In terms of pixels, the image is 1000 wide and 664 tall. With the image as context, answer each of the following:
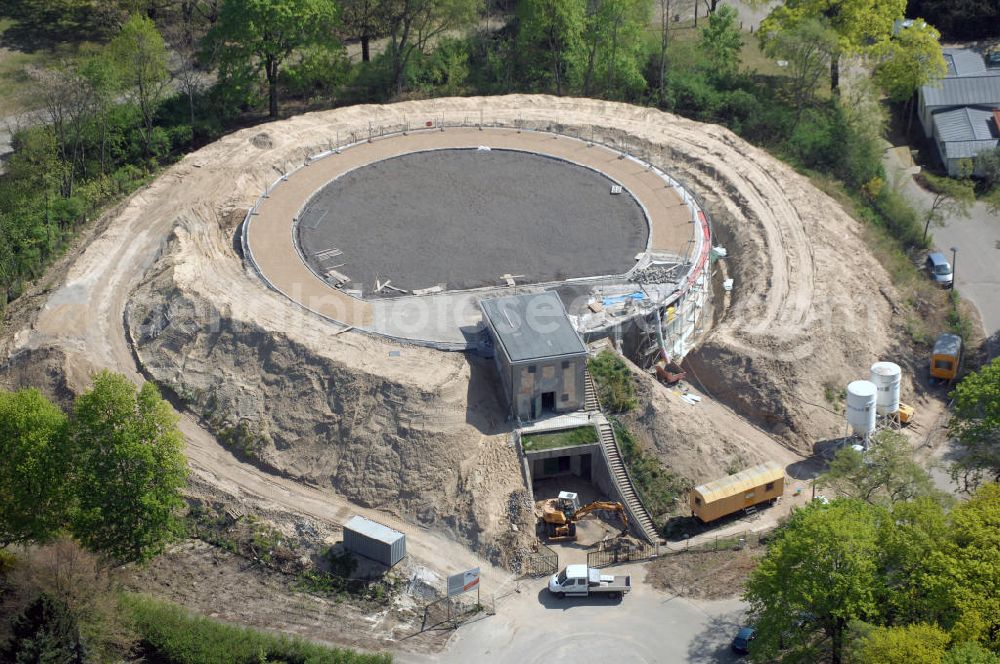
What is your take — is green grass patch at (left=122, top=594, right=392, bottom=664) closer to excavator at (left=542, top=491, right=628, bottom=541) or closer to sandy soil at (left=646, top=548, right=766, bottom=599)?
excavator at (left=542, top=491, right=628, bottom=541)

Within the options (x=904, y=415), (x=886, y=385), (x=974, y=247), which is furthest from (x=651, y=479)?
(x=974, y=247)

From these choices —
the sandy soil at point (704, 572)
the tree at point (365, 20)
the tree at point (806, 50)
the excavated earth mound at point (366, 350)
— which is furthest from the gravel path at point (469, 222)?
the tree at point (365, 20)

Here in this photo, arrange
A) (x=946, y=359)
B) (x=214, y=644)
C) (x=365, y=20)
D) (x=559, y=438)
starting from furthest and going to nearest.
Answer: (x=365, y=20) → (x=946, y=359) → (x=559, y=438) → (x=214, y=644)

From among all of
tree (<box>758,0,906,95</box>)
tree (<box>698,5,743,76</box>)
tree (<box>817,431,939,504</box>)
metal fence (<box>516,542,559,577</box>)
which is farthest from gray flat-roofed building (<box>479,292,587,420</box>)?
tree (<box>698,5,743,76</box>)

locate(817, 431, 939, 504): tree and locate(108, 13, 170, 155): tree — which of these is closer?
locate(817, 431, 939, 504): tree

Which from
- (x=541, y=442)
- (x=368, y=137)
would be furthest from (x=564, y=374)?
(x=368, y=137)

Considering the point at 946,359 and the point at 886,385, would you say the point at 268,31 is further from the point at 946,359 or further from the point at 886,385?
the point at 946,359
